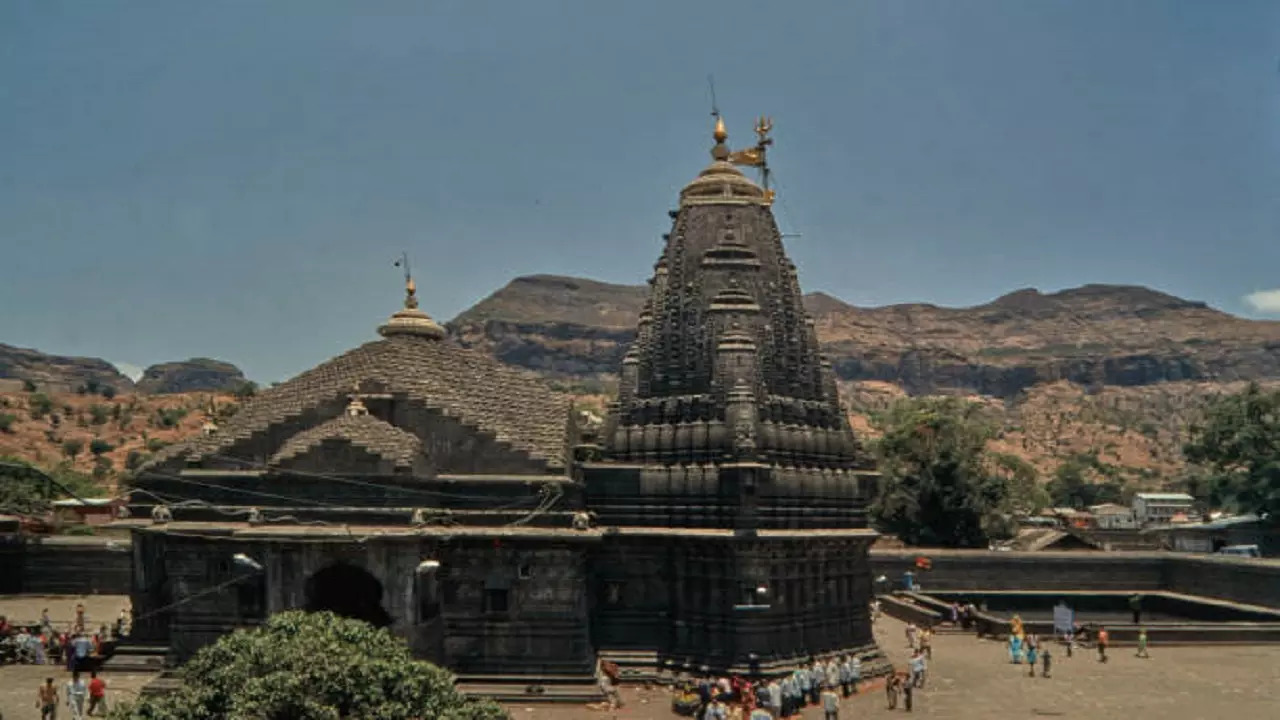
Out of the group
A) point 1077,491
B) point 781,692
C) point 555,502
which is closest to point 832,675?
point 781,692

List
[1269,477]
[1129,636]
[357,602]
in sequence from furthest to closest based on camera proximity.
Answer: [1269,477] < [1129,636] < [357,602]

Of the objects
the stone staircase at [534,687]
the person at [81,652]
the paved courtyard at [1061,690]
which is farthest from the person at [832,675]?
the person at [81,652]

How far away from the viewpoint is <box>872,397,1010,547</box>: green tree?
5138 centimetres

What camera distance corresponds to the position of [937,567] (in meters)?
44.4

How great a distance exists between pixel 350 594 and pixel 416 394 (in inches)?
198

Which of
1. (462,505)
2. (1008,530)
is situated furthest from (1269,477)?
(462,505)

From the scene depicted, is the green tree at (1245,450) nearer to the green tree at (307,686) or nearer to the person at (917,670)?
the person at (917,670)

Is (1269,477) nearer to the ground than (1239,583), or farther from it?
farther from it

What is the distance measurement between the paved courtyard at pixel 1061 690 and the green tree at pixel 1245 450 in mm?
19659

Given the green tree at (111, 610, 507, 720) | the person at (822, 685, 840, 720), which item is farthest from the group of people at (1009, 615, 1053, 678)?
the green tree at (111, 610, 507, 720)

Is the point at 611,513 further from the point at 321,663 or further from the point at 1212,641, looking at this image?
the point at 1212,641

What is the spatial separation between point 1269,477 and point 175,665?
46372 millimetres

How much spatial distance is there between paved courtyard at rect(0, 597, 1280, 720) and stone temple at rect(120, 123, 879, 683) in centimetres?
177

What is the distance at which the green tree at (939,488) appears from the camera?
5138 cm
